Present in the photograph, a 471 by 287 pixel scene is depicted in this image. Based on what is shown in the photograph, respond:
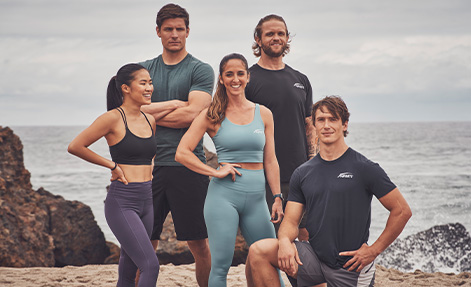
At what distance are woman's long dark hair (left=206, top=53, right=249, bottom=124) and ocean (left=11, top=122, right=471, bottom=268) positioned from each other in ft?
38.0

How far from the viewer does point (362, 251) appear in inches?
142

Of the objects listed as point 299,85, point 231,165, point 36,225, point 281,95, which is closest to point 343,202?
point 231,165

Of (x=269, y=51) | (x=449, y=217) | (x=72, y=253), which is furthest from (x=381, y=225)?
(x=269, y=51)

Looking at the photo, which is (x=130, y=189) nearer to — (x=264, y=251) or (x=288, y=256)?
(x=264, y=251)

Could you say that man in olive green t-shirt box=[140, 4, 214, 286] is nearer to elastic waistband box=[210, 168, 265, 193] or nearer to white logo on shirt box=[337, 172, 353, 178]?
elastic waistband box=[210, 168, 265, 193]

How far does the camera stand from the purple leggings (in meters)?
3.85

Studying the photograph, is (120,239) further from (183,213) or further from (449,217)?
(449,217)

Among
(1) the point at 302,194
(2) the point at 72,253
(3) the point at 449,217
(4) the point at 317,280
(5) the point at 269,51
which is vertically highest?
(5) the point at 269,51

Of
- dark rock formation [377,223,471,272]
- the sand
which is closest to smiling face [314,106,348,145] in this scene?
the sand

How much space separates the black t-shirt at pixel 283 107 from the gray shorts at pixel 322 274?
994 mm

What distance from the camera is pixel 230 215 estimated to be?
3.97m

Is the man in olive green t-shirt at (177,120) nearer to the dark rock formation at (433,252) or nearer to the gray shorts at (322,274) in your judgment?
the gray shorts at (322,274)

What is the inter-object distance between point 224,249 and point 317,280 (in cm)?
71

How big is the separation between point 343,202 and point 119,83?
1851 mm
